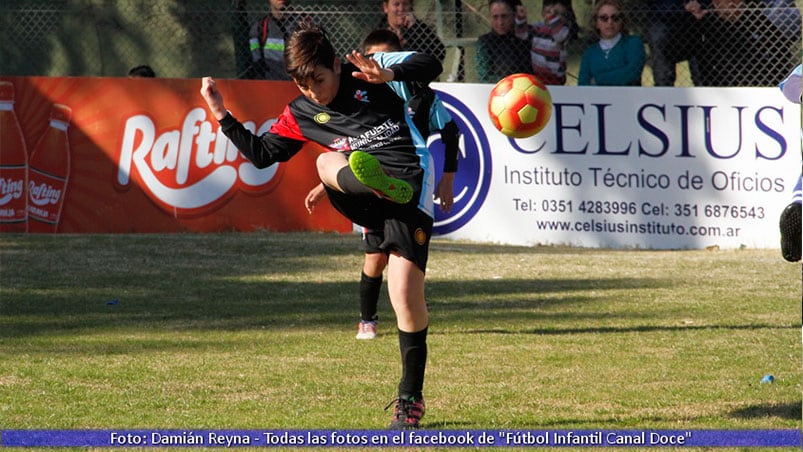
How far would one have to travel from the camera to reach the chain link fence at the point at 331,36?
1492 cm

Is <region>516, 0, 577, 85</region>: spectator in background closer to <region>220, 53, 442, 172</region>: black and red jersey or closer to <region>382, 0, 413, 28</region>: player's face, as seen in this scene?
<region>382, 0, 413, 28</region>: player's face

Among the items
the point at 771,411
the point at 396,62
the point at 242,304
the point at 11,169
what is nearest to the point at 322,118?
the point at 396,62

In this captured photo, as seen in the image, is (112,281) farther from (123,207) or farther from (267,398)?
(267,398)

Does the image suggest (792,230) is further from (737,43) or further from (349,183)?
(737,43)

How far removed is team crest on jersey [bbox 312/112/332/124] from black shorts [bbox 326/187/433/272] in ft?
1.11

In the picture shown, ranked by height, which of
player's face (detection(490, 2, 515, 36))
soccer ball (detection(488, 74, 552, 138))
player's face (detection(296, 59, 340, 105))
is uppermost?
player's face (detection(296, 59, 340, 105))

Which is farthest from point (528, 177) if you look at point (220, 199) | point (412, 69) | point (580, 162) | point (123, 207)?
point (412, 69)

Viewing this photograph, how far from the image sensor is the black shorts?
629 cm

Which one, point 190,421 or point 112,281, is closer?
point 190,421

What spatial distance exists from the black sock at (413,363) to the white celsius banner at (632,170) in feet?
27.4

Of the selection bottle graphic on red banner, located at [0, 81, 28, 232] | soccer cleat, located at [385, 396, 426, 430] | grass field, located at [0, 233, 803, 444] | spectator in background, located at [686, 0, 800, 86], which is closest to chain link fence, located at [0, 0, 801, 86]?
spectator in background, located at [686, 0, 800, 86]

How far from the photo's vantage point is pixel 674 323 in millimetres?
9773

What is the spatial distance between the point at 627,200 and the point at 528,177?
3.63 feet

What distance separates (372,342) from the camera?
9.02 meters
